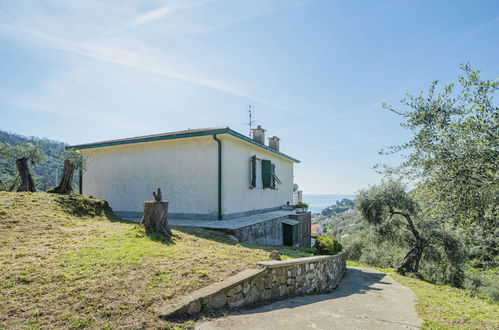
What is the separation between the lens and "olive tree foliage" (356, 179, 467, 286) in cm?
1212

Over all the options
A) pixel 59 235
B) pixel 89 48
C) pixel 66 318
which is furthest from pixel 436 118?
pixel 89 48

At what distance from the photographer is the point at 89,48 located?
24.8 feet

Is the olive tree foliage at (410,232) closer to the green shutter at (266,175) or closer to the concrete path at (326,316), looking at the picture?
the green shutter at (266,175)

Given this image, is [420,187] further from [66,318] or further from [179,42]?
[179,42]

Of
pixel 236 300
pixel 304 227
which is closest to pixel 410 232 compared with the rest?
pixel 304 227

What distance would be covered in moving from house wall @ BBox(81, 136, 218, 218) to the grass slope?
3762 millimetres

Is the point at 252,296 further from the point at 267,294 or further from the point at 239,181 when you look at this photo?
the point at 239,181

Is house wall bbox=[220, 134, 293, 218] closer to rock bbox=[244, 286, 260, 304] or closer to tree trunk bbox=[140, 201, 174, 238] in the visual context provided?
tree trunk bbox=[140, 201, 174, 238]

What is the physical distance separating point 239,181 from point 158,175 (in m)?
3.34

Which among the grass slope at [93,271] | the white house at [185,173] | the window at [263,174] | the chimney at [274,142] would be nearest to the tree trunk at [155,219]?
the grass slope at [93,271]

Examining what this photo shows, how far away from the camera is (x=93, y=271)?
11.1 ft

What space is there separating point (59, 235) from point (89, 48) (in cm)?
535

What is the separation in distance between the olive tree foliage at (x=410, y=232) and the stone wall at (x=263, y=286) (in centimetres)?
778

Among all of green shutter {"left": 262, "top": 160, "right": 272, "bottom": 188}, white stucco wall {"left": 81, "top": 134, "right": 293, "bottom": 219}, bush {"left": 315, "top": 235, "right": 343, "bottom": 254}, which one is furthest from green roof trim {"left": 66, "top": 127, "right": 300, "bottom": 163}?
bush {"left": 315, "top": 235, "right": 343, "bottom": 254}
